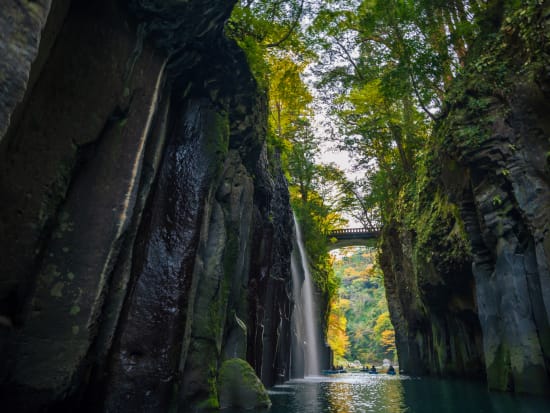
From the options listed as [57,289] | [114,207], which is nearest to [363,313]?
[114,207]

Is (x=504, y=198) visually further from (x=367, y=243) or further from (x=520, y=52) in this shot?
(x=367, y=243)

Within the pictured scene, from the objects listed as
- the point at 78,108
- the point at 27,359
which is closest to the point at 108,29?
the point at 78,108

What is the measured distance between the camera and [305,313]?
981 inches

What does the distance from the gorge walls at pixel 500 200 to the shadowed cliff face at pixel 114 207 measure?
22.3 ft

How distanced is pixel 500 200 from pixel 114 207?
8941 millimetres

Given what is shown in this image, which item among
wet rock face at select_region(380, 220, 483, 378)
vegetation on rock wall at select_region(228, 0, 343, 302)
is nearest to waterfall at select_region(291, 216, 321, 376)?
vegetation on rock wall at select_region(228, 0, 343, 302)

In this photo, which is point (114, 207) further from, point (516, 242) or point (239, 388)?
point (516, 242)

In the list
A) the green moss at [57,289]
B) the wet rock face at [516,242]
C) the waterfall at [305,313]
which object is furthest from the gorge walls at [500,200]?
the waterfall at [305,313]

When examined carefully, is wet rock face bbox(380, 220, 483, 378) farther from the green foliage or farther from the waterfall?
the green foliage

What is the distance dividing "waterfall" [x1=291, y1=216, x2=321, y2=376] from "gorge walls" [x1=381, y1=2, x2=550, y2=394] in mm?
9866

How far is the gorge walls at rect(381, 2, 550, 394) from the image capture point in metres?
8.49

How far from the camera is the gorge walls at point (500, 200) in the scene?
8.49m

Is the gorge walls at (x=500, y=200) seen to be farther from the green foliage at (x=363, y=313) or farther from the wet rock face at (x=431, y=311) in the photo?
the green foliage at (x=363, y=313)

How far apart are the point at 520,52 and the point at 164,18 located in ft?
29.2
